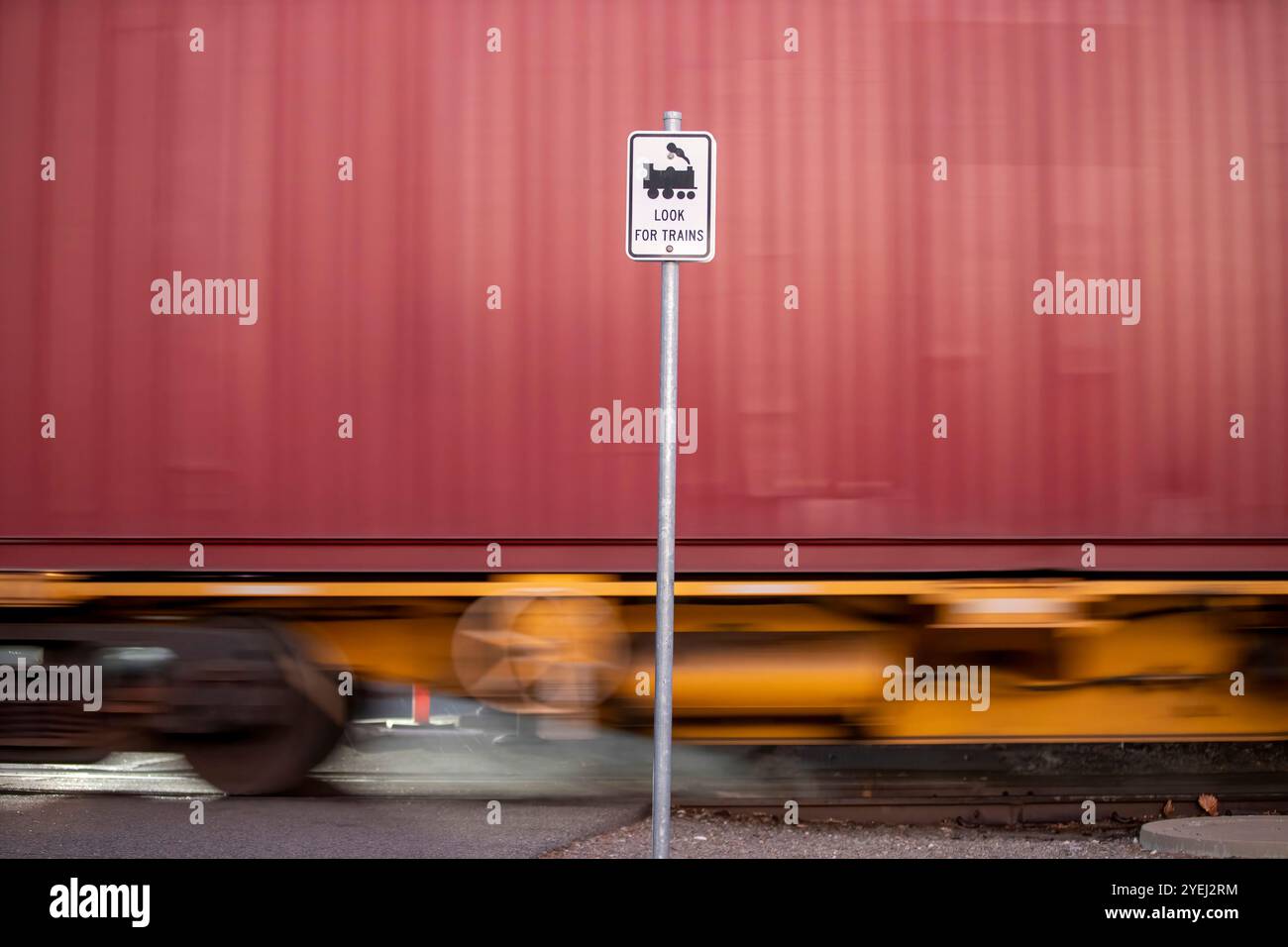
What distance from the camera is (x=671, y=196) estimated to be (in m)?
3.67

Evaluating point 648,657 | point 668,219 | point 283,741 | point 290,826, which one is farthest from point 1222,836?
point 283,741

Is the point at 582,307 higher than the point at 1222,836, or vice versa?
the point at 582,307

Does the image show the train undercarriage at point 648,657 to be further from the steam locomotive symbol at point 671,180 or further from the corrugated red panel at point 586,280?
the steam locomotive symbol at point 671,180

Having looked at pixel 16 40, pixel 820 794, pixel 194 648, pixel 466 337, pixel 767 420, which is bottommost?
pixel 820 794

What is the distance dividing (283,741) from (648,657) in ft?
5.60

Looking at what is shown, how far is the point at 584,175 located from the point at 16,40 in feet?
8.73

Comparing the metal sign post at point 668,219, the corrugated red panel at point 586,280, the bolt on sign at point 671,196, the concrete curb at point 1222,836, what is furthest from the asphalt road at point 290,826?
the bolt on sign at point 671,196

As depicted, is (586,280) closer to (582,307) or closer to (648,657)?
(582,307)

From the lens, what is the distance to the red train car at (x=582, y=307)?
526 centimetres

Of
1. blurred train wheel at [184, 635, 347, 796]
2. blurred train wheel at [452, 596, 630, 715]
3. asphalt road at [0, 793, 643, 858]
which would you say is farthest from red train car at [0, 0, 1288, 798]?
asphalt road at [0, 793, 643, 858]

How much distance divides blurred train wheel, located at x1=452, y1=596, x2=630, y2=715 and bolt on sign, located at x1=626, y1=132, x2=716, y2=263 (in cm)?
205

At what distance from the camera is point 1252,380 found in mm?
5387
